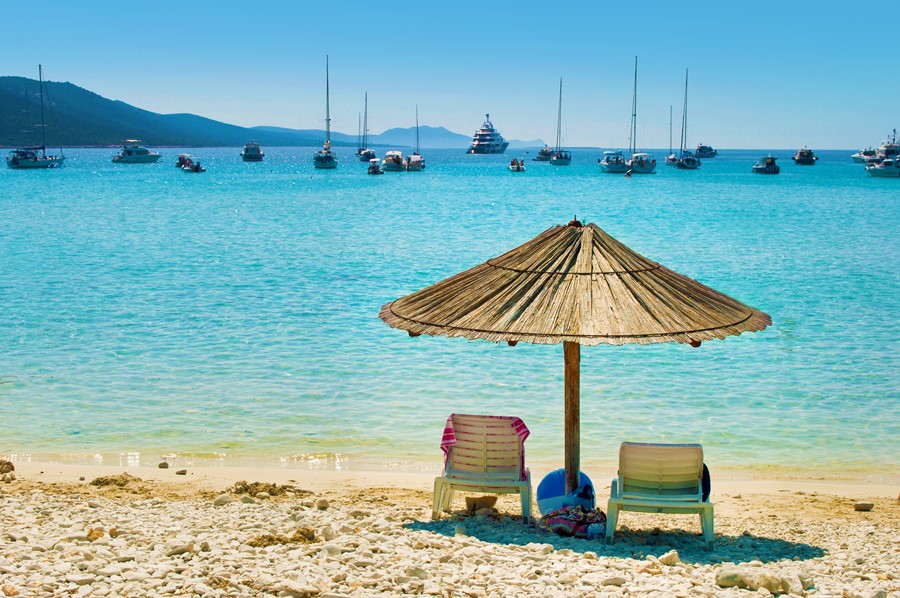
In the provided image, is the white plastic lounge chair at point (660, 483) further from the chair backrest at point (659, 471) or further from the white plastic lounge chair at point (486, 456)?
the white plastic lounge chair at point (486, 456)

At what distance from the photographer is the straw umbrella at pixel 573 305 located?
6569 millimetres

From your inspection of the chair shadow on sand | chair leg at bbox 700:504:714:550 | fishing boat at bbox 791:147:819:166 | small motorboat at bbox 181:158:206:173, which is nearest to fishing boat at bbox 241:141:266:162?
small motorboat at bbox 181:158:206:173

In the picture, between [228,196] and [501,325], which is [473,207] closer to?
[228,196]

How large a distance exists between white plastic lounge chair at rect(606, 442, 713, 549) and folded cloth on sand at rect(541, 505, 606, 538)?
269 mm

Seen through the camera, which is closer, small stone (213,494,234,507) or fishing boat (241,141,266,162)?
small stone (213,494,234,507)

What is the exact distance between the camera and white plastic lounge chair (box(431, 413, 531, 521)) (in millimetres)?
7195

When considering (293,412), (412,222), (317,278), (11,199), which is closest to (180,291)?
(317,278)

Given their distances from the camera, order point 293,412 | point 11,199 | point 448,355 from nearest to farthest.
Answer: point 293,412, point 448,355, point 11,199

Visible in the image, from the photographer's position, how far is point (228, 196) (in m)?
64.4

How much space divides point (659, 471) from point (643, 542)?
604mm

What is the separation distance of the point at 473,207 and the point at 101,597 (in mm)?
49914

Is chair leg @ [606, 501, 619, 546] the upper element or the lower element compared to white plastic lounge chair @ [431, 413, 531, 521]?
lower

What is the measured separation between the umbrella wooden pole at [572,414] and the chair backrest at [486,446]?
43 centimetres

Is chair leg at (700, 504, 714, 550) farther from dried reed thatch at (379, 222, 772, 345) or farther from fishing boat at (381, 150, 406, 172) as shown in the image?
fishing boat at (381, 150, 406, 172)
